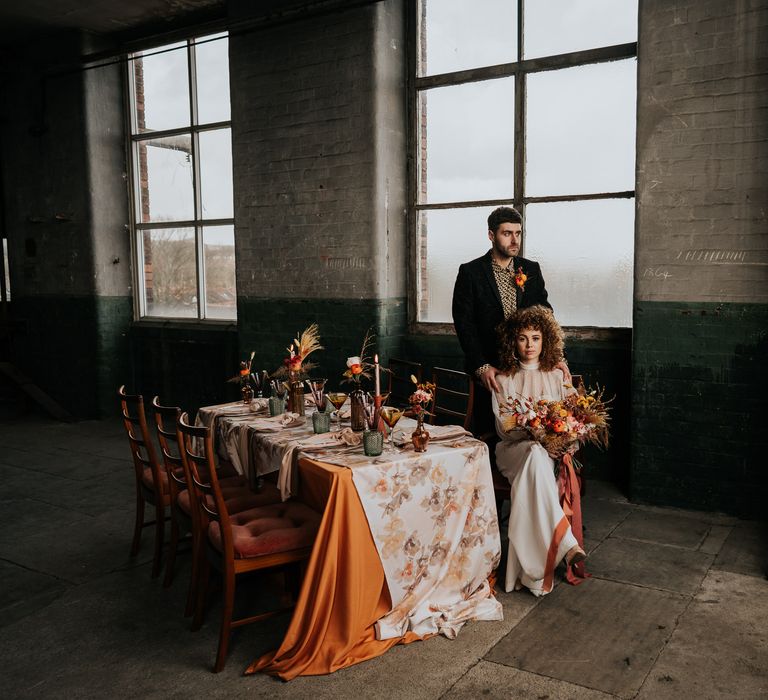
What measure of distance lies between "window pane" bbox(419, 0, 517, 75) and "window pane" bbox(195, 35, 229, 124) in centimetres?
218

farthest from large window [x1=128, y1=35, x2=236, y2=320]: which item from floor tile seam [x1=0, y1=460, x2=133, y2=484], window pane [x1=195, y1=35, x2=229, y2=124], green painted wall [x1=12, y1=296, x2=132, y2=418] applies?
floor tile seam [x1=0, y1=460, x2=133, y2=484]

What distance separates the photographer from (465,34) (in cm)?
561

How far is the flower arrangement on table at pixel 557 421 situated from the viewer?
3410 mm

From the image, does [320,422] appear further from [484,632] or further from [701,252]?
[701,252]

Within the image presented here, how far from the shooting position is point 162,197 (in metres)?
7.64

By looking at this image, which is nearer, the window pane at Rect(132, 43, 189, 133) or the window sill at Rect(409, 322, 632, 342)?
the window sill at Rect(409, 322, 632, 342)

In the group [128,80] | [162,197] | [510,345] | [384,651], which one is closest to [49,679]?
[384,651]

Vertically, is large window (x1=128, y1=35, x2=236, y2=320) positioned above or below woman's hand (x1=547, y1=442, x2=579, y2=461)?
above

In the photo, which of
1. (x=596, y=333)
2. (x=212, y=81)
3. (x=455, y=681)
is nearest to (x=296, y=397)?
(x=455, y=681)

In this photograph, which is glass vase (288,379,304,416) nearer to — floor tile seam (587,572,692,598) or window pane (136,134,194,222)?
floor tile seam (587,572,692,598)

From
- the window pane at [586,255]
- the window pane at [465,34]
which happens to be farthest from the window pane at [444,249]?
the window pane at [465,34]

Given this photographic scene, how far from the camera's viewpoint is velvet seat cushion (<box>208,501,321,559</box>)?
9.47 feet

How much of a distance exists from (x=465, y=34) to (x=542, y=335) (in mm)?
2912

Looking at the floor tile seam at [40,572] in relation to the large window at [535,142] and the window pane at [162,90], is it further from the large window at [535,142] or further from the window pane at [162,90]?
the window pane at [162,90]
